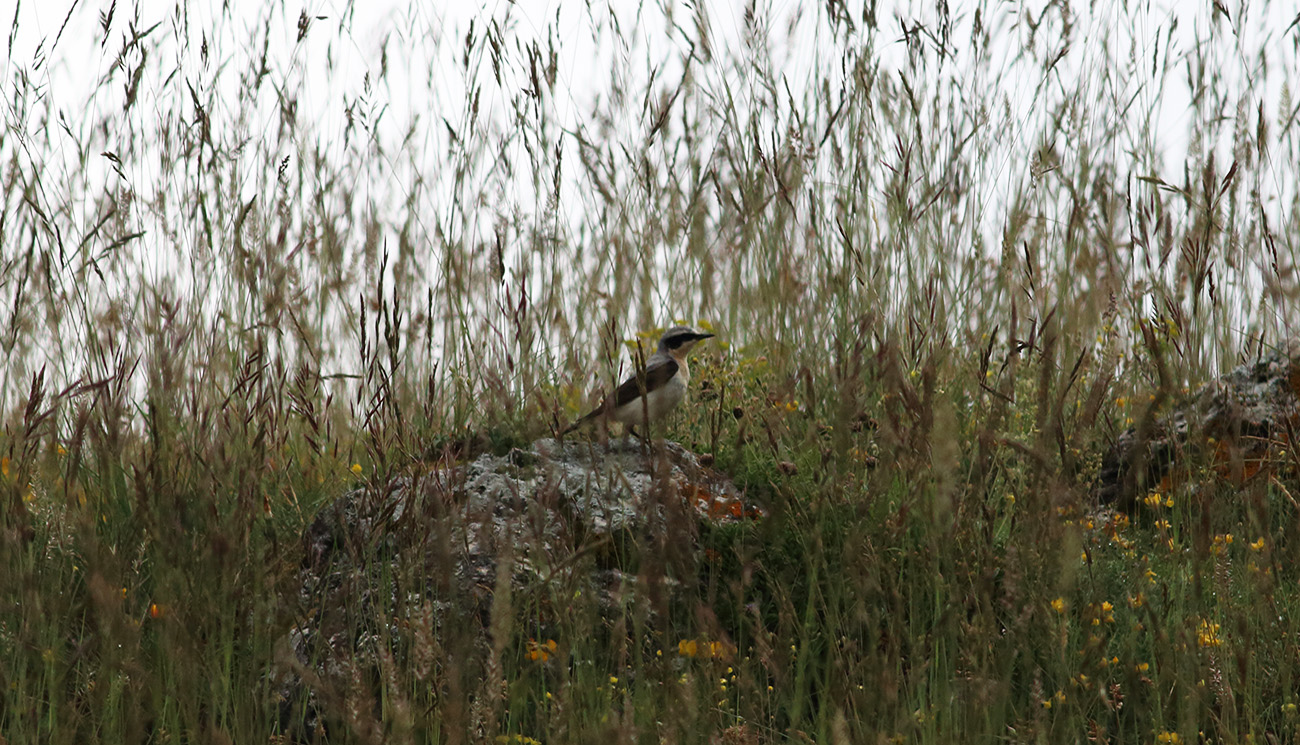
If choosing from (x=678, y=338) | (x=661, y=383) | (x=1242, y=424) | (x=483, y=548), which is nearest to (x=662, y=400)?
(x=661, y=383)

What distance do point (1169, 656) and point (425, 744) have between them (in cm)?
135

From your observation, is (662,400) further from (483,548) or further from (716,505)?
(483,548)

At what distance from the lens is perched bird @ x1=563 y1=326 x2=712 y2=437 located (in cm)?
311

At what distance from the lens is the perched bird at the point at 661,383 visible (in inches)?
122

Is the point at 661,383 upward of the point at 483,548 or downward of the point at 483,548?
upward

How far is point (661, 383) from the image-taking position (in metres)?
3.39

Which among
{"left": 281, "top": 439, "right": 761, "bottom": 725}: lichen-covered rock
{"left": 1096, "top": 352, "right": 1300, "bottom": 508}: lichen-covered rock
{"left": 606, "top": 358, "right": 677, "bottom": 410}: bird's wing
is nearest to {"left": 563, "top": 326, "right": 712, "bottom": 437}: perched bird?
{"left": 606, "top": 358, "right": 677, "bottom": 410}: bird's wing

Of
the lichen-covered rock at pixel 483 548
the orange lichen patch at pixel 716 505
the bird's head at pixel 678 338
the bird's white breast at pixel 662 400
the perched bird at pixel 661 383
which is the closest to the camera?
the lichen-covered rock at pixel 483 548

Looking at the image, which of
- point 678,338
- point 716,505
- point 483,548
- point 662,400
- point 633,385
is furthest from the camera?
point 678,338

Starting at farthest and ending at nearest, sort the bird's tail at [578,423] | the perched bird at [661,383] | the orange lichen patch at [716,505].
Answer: the perched bird at [661,383] < the orange lichen patch at [716,505] < the bird's tail at [578,423]

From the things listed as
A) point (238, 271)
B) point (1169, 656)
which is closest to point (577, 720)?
point (1169, 656)

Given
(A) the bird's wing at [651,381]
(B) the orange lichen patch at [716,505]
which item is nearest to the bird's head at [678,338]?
(A) the bird's wing at [651,381]

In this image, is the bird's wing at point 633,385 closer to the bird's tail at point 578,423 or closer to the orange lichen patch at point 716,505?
the bird's tail at point 578,423

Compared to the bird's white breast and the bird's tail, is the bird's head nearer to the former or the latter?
A: the bird's white breast
